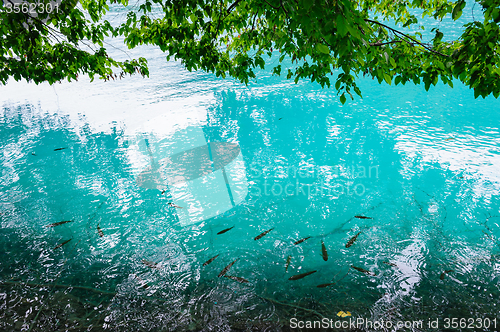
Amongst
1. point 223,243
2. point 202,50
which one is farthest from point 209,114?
point 223,243

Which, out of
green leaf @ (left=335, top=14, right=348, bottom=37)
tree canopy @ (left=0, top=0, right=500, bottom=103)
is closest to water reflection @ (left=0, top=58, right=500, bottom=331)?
tree canopy @ (left=0, top=0, right=500, bottom=103)

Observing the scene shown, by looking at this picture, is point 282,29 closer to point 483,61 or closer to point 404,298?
Result: point 483,61

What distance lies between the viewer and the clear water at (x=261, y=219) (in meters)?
3.29

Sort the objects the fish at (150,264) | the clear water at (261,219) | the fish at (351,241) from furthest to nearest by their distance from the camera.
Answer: the fish at (351,241)
the fish at (150,264)
the clear water at (261,219)

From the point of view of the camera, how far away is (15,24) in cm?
343

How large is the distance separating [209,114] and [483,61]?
8.20m

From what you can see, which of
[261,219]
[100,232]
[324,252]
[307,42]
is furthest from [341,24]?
[100,232]

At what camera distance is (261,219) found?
4875 millimetres

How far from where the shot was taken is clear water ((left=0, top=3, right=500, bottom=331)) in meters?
3.29

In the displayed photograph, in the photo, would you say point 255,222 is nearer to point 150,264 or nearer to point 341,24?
point 150,264

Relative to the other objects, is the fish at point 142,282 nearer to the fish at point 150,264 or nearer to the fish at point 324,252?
the fish at point 150,264

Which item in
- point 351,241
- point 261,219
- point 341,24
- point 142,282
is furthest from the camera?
point 261,219

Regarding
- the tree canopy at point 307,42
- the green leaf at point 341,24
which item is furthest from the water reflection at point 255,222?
the green leaf at point 341,24

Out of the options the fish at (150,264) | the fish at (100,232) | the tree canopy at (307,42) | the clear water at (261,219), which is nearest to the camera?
the tree canopy at (307,42)
